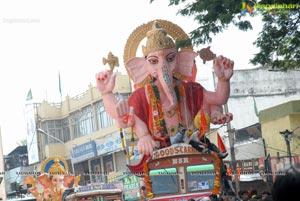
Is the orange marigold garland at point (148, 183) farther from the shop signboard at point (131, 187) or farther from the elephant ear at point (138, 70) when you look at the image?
the shop signboard at point (131, 187)

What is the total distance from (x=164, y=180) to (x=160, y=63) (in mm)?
2470

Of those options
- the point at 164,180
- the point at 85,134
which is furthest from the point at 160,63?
the point at 85,134

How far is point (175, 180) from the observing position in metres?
14.7

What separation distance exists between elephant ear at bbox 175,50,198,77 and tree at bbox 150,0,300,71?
8.47ft

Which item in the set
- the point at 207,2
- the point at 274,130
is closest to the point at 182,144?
the point at 207,2

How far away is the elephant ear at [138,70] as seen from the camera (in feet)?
52.2

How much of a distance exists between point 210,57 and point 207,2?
153 inches

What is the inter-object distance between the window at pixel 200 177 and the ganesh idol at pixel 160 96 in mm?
809

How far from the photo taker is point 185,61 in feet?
53.1

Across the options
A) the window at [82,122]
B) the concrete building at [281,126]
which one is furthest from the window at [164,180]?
the window at [82,122]

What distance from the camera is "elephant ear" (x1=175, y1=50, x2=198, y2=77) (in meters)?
16.1

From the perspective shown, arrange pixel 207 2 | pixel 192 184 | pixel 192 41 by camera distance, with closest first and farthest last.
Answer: pixel 207 2, pixel 192 41, pixel 192 184

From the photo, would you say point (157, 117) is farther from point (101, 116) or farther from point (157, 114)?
point (101, 116)

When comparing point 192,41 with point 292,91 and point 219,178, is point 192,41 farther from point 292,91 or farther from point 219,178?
point 292,91
